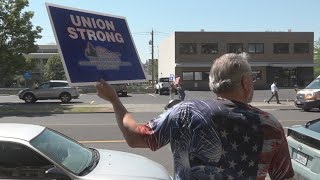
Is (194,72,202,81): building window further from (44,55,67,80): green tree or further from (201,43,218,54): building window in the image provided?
(44,55,67,80): green tree

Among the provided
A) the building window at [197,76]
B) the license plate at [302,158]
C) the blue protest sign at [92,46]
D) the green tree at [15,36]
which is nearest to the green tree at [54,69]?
the building window at [197,76]

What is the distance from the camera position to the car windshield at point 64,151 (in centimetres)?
520

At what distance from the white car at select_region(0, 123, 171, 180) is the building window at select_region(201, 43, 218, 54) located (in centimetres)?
5675

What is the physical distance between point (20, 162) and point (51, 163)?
35cm

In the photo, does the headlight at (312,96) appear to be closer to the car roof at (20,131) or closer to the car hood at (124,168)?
the car hood at (124,168)

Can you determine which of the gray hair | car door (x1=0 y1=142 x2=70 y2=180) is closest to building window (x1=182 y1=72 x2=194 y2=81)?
Answer: car door (x1=0 y1=142 x2=70 y2=180)

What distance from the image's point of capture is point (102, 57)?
2.78 metres

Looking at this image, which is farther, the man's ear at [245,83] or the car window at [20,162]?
the car window at [20,162]

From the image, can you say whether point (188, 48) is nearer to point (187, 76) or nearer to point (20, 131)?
point (187, 76)

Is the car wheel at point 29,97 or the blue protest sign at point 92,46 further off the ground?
the blue protest sign at point 92,46

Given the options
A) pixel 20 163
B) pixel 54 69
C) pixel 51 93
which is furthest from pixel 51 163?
pixel 54 69

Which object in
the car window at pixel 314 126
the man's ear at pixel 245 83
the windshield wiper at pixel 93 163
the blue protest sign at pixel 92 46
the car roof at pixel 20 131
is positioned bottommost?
the windshield wiper at pixel 93 163

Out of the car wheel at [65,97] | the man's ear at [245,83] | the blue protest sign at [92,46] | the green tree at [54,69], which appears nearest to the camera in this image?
the man's ear at [245,83]

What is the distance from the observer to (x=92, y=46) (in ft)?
9.06
